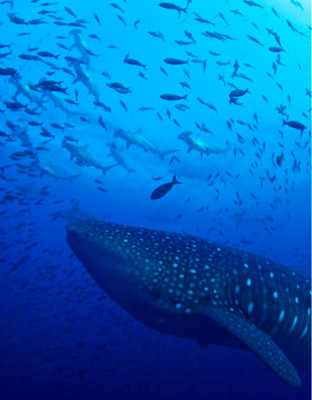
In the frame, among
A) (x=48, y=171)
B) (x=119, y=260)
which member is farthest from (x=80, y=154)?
(x=119, y=260)

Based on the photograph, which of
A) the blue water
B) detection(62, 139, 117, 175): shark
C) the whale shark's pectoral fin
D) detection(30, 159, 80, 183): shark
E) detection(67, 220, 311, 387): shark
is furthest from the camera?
detection(30, 159, 80, 183): shark

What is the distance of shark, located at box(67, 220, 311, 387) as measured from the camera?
3766 millimetres

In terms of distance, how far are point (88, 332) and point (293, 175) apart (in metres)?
24.4

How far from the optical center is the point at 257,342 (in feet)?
11.3

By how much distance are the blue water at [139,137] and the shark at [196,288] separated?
1877 millimetres

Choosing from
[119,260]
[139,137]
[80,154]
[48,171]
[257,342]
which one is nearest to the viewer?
[257,342]

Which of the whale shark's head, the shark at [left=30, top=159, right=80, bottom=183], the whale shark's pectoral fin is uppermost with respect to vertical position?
the whale shark's pectoral fin

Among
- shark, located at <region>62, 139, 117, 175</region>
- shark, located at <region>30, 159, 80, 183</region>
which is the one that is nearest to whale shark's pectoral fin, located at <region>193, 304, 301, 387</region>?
shark, located at <region>62, 139, 117, 175</region>

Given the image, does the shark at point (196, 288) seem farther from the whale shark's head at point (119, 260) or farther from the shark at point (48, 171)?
the shark at point (48, 171)

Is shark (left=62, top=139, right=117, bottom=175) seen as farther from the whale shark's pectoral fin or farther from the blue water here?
the whale shark's pectoral fin

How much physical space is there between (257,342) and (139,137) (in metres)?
20.8

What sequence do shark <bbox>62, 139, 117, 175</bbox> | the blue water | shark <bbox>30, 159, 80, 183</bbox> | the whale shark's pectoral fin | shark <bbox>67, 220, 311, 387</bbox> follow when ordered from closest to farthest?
the whale shark's pectoral fin
shark <bbox>67, 220, 311, 387</bbox>
the blue water
shark <bbox>62, 139, 117, 175</bbox>
shark <bbox>30, 159, 80, 183</bbox>

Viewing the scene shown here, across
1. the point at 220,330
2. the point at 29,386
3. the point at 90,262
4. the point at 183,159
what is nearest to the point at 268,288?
the point at 220,330

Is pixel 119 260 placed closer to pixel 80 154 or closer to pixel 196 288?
pixel 196 288
